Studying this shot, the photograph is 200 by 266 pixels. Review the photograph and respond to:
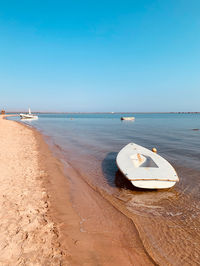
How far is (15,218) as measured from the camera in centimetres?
388

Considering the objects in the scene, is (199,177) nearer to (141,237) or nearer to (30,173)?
(141,237)

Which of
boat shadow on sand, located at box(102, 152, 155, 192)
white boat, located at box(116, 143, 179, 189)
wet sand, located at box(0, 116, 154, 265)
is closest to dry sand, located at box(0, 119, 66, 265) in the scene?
wet sand, located at box(0, 116, 154, 265)

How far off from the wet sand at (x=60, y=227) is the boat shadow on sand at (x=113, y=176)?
126cm

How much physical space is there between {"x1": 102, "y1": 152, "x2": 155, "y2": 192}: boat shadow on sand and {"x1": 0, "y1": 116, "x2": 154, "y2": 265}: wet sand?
1.26 m

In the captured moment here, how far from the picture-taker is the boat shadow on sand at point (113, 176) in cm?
669

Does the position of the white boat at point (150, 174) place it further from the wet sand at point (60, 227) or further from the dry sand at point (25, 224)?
the dry sand at point (25, 224)

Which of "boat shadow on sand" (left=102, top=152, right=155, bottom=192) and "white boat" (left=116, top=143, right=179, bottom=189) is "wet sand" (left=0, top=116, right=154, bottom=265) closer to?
"boat shadow on sand" (left=102, top=152, right=155, bottom=192)

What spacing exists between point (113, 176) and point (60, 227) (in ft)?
14.0

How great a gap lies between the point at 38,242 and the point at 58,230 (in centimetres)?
59

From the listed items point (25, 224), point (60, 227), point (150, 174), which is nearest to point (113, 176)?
point (150, 174)

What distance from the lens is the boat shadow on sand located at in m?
6.69

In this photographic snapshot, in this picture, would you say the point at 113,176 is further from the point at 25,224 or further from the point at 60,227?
the point at 25,224

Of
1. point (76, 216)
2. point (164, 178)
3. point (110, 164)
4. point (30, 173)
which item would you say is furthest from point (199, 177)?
point (30, 173)

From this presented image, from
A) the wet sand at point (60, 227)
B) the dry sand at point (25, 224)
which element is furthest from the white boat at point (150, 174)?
the dry sand at point (25, 224)
